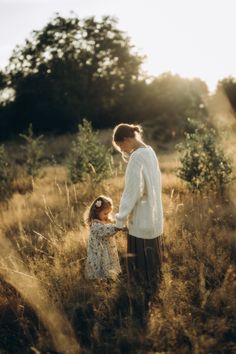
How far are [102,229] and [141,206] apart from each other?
572 millimetres

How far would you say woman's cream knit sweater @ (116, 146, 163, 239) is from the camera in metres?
3.93

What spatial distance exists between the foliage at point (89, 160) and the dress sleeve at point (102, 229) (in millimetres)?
5005

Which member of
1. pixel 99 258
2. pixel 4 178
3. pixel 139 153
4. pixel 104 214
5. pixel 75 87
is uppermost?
pixel 75 87

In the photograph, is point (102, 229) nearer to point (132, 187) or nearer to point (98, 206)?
point (98, 206)

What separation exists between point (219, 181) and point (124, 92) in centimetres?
2363

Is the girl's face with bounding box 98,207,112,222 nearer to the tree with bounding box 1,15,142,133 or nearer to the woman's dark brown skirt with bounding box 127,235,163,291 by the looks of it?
the woman's dark brown skirt with bounding box 127,235,163,291

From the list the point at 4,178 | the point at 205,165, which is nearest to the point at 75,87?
the point at 4,178

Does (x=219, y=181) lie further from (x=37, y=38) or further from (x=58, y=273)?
(x=37, y=38)

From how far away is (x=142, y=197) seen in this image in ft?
13.3

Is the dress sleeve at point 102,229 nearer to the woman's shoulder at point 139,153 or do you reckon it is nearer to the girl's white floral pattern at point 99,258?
the girl's white floral pattern at point 99,258

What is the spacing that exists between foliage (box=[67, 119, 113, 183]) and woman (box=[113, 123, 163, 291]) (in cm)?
533

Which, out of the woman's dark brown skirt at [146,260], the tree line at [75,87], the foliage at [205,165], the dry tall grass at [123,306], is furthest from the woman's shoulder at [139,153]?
the tree line at [75,87]

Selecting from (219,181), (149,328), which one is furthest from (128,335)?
(219,181)

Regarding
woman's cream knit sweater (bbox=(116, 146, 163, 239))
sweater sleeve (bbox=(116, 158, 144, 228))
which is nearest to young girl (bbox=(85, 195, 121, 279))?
woman's cream knit sweater (bbox=(116, 146, 163, 239))
